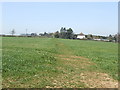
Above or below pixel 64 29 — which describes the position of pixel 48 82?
below

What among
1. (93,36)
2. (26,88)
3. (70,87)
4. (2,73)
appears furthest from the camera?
(93,36)

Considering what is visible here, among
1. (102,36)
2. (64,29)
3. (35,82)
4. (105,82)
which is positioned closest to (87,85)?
(105,82)

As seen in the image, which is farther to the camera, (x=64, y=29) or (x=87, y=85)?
(x=64, y=29)

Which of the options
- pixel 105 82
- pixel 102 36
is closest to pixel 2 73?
pixel 105 82

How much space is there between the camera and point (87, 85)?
5832 millimetres

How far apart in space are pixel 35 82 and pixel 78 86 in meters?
1.52

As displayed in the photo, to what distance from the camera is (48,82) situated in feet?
19.1

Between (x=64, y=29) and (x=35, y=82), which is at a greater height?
(x=64, y=29)

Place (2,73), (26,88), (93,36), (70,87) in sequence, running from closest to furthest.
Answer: (26,88) → (70,87) → (2,73) → (93,36)

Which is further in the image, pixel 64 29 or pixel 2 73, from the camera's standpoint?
→ pixel 64 29

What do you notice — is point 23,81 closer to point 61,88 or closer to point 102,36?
point 61,88

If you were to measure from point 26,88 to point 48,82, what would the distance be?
1.02m

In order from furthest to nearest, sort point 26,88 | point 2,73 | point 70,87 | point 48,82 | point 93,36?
point 93,36, point 2,73, point 48,82, point 70,87, point 26,88

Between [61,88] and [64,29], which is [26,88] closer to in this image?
[61,88]
